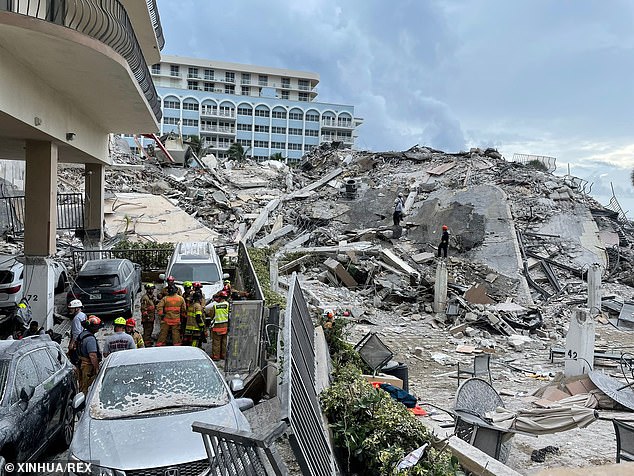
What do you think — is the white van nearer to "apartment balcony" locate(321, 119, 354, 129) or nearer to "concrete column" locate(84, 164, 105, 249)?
"concrete column" locate(84, 164, 105, 249)

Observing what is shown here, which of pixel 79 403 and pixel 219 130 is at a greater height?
pixel 219 130

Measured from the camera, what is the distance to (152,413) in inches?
214

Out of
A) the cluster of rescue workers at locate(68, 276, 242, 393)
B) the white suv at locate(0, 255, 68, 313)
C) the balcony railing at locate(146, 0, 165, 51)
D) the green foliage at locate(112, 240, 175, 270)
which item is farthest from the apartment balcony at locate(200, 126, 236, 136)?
the cluster of rescue workers at locate(68, 276, 242, 393)

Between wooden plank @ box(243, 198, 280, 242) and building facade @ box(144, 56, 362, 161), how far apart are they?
158 ft

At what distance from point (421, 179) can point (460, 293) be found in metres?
14.6

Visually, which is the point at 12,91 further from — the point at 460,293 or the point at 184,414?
the point at 460,293

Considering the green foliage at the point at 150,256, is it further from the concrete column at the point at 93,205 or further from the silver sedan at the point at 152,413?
the silver sedan at the point at 152,413

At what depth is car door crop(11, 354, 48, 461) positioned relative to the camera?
18.2 feet

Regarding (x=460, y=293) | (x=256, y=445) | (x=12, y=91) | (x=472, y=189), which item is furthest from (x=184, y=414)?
(x=472, y=189)

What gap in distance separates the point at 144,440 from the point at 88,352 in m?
3.62

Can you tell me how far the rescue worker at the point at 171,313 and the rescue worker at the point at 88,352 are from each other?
7.32 ft

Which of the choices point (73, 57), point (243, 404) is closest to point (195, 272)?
point (73, 57)

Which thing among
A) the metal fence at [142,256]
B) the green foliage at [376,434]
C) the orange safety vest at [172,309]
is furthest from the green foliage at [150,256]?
the green foliage at [376,434]

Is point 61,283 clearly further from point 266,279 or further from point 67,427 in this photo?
point 67,427
